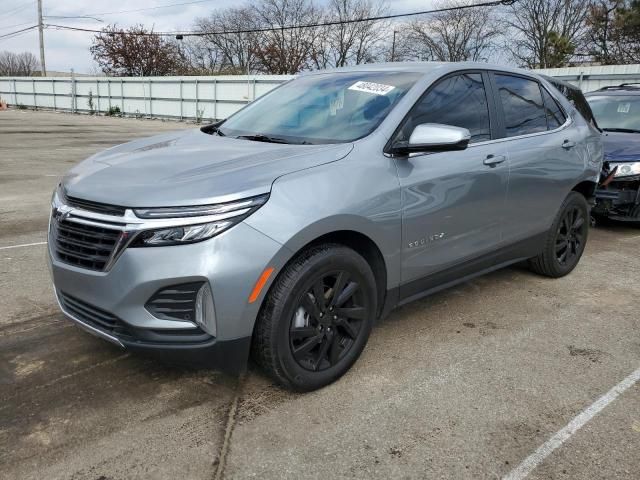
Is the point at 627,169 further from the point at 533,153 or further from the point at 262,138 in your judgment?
the point at 262,138

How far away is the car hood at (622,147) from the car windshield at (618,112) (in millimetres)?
404

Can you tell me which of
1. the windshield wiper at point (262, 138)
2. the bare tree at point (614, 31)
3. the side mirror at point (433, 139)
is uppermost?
the bare tree at point (614, 31)

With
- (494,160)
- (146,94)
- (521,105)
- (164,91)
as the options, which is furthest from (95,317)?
(146,94)

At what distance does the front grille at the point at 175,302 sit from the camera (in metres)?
2.45

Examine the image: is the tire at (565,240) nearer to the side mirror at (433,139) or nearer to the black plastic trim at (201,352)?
the side mirror at (433,139)

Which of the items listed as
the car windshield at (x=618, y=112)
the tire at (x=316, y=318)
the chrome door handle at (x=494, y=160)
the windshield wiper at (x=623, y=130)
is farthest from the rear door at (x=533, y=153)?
the car windshield at (x=618, y=112)

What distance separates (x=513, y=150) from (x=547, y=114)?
2.70 feet

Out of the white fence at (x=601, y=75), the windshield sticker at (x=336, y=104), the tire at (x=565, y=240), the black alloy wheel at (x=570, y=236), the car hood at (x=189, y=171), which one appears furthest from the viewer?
the white fence at (x=601, y=75)

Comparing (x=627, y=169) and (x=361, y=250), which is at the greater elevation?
(x=627, y=169)

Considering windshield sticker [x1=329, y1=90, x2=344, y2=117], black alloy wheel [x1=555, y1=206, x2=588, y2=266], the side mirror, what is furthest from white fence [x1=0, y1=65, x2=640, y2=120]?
the side mirror

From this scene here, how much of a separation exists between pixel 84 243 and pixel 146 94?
105 feet

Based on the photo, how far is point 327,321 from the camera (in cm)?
291

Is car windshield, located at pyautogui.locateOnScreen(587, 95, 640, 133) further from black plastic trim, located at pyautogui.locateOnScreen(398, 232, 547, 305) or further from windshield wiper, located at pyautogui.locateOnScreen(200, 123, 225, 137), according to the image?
windshield wiper, located at pyautogui.locateOnScreen(200, 123, 225, 137)

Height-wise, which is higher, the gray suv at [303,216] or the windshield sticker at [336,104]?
the windshield sticker at [336,104]
